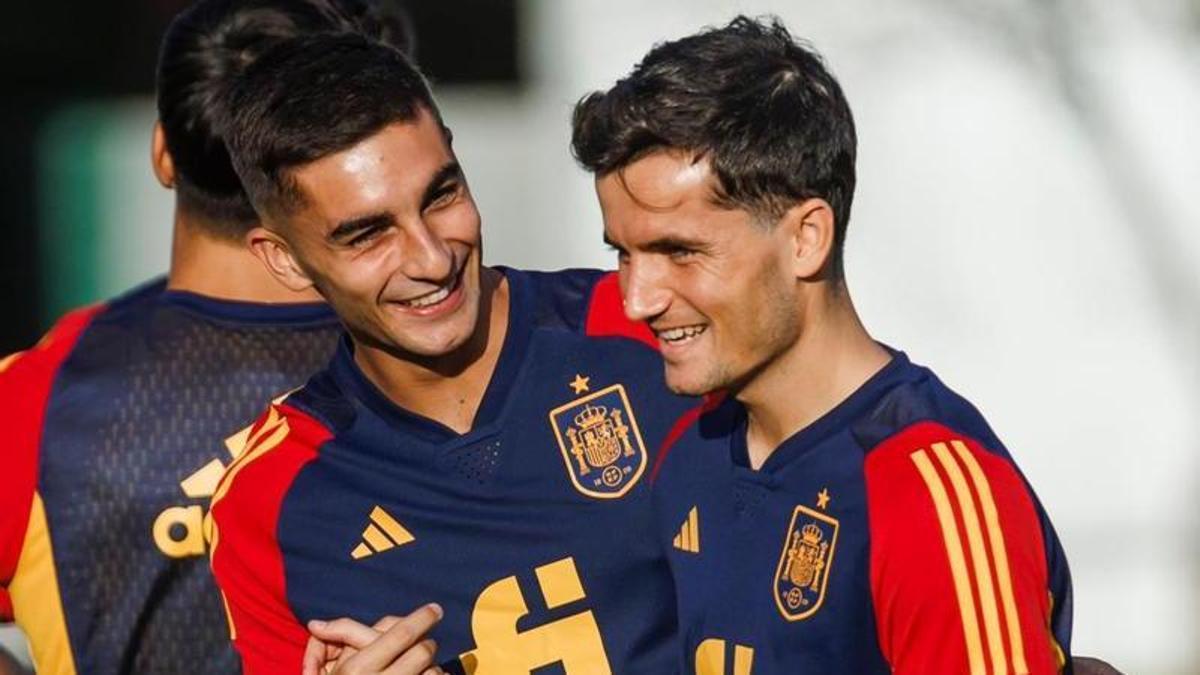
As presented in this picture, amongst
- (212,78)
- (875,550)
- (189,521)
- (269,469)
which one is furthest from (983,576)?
(212,78)

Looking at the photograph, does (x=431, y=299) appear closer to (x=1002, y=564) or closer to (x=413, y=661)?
(x=413, y=661)

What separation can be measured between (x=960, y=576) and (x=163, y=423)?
1.78 metres

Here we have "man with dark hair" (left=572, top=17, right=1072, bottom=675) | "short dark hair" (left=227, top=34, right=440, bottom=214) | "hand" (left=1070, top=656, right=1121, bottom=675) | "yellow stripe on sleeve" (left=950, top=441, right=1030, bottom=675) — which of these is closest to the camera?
"yellow stripe on sleeve" (left=950, top=441, right=1030, bottom=675)

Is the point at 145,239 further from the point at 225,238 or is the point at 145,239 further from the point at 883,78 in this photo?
the point at 225,238

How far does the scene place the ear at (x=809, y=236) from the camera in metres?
3.41

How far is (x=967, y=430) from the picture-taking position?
10.3 ft

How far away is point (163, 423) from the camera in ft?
13.8

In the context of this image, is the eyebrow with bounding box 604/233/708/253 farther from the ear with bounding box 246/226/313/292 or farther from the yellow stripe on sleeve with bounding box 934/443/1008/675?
the ear with bounding box 246/226/313/292

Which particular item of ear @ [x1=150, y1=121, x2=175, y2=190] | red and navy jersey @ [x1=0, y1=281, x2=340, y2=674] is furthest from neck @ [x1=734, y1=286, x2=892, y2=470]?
ear @ [x1=150, y1=121, x2=175, y2=190]

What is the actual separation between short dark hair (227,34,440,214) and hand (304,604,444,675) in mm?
747

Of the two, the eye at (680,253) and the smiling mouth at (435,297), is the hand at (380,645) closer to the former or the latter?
the smiling mouth at (435,297)

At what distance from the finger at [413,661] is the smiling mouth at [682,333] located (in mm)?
599

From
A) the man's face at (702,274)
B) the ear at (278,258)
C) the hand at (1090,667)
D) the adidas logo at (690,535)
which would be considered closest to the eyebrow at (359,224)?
the ear at (278,258)

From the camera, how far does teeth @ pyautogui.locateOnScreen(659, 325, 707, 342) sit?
11.3 ft
